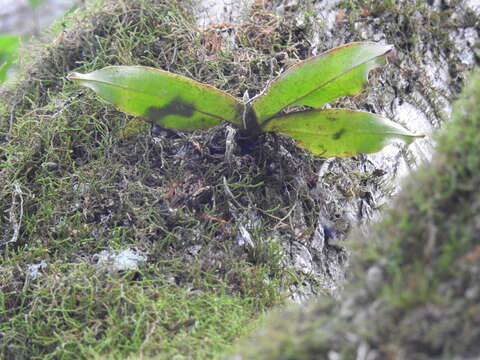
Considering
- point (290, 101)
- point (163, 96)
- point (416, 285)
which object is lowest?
point (416, 285)

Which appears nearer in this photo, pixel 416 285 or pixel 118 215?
pixel 416 285

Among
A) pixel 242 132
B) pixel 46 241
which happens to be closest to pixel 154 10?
pixel 242 132

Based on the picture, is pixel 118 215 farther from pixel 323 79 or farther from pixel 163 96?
pixel 323 79

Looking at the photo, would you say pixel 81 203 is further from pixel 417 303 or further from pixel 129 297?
pixel 417 303

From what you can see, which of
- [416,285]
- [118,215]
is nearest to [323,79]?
[118,215]

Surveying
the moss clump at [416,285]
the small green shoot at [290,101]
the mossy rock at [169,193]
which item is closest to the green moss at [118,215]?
the mossy rock at [169,193]

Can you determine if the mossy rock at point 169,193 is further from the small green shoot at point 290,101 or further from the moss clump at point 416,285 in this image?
the moss clump at point 416,285
